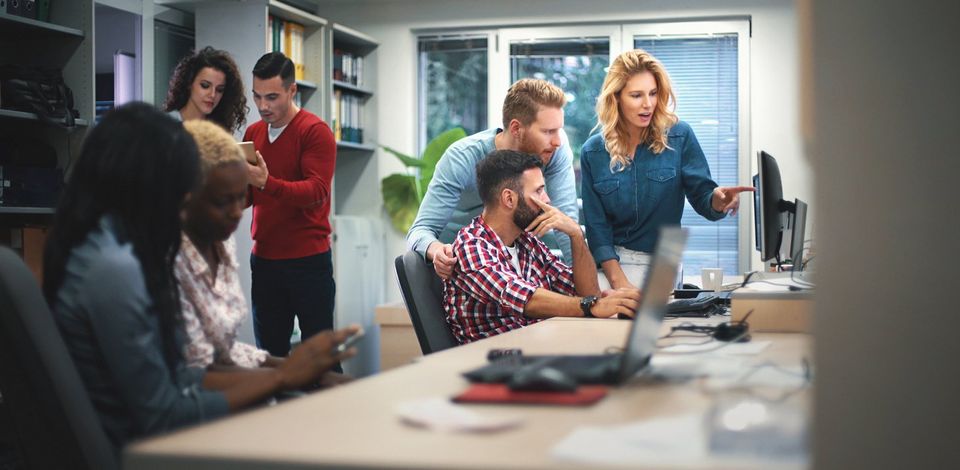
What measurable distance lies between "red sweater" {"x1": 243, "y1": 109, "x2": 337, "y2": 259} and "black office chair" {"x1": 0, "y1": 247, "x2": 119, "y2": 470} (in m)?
2.22

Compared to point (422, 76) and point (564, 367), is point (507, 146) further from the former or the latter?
point (422, 76)

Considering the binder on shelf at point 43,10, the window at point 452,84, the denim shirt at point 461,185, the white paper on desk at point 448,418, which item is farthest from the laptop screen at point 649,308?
the window at point 452,84

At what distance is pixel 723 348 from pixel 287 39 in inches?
161

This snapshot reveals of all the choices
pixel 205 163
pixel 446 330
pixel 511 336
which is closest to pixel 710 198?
pixel 446 330

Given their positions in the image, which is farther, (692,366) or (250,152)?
(250,152)

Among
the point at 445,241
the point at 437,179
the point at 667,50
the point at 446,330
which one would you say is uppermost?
the point at 667,50

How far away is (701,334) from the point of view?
6.98 ft

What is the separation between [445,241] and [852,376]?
238 centimetres

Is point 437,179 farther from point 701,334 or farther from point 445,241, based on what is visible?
point 701,334

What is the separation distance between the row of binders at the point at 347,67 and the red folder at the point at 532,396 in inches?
188

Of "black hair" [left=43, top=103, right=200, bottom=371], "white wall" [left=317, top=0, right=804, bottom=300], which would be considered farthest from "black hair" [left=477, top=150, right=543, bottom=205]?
"white wall" [left=317, top=0, right=804, bottom=300]

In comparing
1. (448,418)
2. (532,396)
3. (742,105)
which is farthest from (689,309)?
(742,105)

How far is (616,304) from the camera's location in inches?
97.7

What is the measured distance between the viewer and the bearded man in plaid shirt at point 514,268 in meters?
2.49
